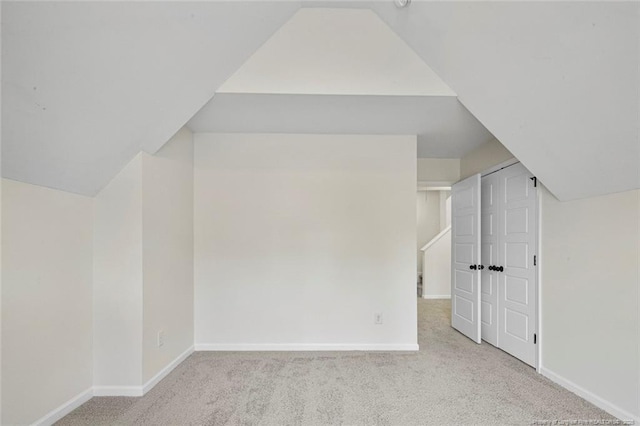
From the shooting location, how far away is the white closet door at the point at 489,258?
3398 mm

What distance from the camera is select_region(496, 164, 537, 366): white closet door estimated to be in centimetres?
285

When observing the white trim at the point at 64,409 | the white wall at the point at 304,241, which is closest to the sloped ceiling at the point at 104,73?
the white wall at the point at 304,241

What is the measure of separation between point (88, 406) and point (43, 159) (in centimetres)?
176

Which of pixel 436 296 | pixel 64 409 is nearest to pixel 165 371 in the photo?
pixel 64 409

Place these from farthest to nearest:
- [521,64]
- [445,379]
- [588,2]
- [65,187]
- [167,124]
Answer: [445,379] → [167,124] → [65,187] → [521,64] → [588,2]

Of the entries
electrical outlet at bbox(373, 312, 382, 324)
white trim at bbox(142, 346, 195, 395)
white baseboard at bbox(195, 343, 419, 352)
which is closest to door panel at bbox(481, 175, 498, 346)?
white baseboard at bbox(195, 343, 419, 352)

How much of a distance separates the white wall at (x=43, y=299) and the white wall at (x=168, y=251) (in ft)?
1.32

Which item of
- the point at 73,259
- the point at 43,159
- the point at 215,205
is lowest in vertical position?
the point at 73,259

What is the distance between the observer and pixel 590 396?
7.30 feet

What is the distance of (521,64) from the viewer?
5.83ft

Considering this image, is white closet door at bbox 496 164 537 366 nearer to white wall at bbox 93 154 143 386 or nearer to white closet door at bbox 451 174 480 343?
white closet door at bbox 451 174 480 343

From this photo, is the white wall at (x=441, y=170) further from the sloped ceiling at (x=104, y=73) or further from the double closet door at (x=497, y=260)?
the sloped ceiling at (x=104, y=73)

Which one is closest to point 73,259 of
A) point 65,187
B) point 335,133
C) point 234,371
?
point 65,187

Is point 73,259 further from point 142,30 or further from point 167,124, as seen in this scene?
point 142,30
